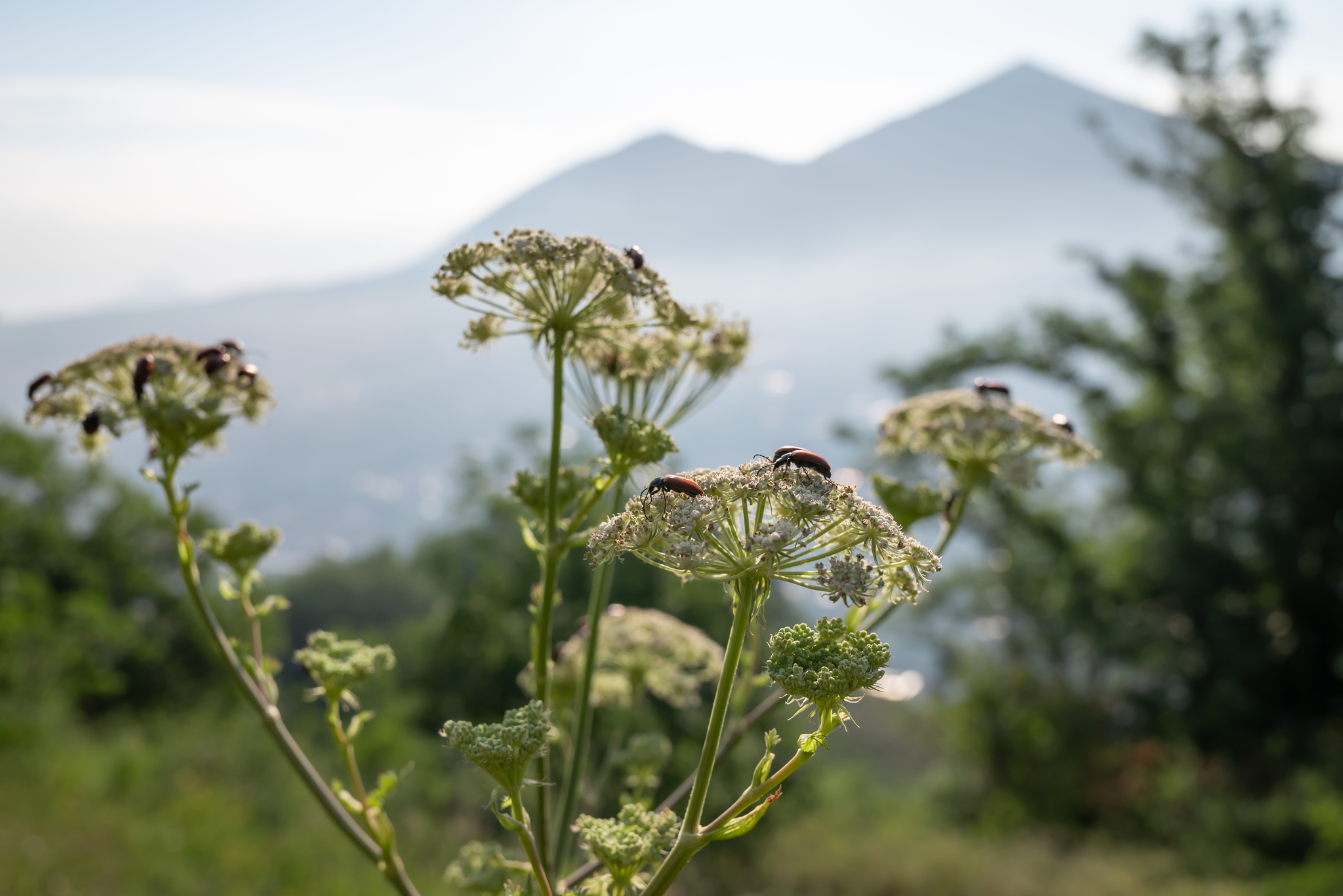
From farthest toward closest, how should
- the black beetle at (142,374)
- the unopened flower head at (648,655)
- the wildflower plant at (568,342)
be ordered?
the unopened flower head at (648,655) → the black beetle at (142,374) → the wildflower plant at (568,342)

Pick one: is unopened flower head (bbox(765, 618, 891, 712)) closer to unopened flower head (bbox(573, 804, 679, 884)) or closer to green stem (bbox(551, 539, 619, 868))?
unopened flower head (bbox(573, 804, 679, 884))

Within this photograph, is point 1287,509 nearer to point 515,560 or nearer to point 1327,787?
point 1327,787

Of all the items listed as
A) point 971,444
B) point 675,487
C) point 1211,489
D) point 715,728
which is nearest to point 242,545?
point 675,487

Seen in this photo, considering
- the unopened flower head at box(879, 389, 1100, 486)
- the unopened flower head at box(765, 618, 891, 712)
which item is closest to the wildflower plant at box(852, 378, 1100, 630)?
the unopened flower head at box(879, 389, 1100, 486)

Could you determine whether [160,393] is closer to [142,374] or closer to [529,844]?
[142,374]

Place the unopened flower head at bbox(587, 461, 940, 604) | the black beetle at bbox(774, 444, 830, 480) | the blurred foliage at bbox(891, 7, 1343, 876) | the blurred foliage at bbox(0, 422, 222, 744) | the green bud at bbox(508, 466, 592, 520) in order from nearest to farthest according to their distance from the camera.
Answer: the unopened flower head at bbox(587, 461, 940, 604) < the black beetle at bbox(774, 444, 830, 480) < the green bud at bbox(508, 466, 592, 520) < the blurred foliage at bbox(891, 7, 1343, 876) < the blurred foliage at bbox(0, 422, 222, 744)

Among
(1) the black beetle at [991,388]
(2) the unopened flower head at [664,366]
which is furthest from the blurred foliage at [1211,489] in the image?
(2) the unopened flower head at [664,366]

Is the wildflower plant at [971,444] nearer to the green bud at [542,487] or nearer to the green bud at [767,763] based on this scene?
the green bud at [542,487]
